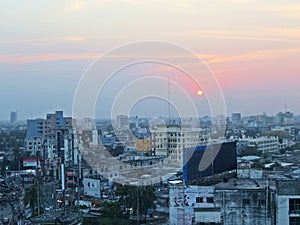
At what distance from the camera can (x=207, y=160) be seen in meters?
6.00

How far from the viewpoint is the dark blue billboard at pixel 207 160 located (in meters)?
5.66

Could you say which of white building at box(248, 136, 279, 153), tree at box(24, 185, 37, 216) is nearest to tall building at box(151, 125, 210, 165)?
tree at box(24, 185, 37, 216)

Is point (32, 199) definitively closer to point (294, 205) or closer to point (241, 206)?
point (241, 206)

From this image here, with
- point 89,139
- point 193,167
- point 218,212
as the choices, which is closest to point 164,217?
point 193,167

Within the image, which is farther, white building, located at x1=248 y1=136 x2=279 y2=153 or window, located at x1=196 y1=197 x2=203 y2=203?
white building, located at x1=248 y1=136 x2=279 y2=153

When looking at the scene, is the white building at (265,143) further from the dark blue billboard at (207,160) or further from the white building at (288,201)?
the white building at (288,201)

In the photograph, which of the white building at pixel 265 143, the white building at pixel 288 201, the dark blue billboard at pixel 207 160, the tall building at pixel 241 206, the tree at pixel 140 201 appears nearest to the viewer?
the white building at pixel 288 201

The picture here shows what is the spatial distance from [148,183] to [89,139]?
620 centimetres

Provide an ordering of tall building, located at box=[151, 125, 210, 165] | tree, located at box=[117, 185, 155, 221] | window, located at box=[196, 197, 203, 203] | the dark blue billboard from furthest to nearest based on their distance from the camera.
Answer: tall building, located at box=[151, 125, 210, 165] < tree, located at box=[117, 185, 155, 221] < the dark blue billboard < window, located at box=[196, 197, 203, 203]

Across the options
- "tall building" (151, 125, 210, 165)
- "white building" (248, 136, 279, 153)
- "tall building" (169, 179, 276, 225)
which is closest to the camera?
"tall building" (169, 179, 276, 225)

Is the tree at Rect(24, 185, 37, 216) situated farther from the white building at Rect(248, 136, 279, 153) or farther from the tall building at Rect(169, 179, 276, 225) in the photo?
the white building at Rect(248, 136, 279, 153)

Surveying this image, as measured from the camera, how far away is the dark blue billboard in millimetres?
5656

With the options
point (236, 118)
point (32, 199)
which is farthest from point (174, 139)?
point (236, 118)

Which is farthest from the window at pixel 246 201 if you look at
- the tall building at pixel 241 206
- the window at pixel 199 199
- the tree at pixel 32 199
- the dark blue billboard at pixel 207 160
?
the tree at pixel 32 199
